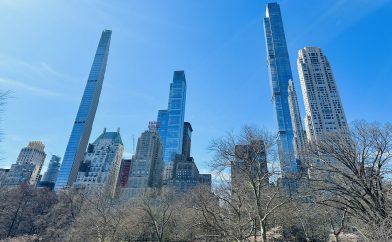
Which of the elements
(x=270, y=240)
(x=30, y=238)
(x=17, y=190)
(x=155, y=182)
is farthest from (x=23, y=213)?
(x=155, y=182)

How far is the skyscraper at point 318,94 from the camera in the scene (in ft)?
497

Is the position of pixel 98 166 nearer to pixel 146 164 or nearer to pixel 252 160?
pixel 146 164

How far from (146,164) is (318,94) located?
4649 inches

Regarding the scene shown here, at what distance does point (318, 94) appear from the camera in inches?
6422

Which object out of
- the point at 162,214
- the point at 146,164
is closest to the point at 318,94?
the point at 146,164

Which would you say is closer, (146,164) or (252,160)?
(252,160)

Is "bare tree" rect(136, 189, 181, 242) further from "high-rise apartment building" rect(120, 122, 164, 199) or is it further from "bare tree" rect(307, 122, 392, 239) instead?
"high-rise apartment building" rect(120, 122, 164, 199)

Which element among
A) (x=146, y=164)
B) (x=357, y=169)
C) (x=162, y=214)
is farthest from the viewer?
(x=146, y=164)

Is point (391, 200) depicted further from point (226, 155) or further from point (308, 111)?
point (308, 111)

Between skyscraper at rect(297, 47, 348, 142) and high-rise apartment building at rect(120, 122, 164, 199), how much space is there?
98018 mm

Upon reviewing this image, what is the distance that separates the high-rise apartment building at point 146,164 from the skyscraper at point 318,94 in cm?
9802

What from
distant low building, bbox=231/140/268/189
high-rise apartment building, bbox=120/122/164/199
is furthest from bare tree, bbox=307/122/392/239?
high-rise apartment building, bbox=120/122/164/199

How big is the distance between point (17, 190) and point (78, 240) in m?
29.3

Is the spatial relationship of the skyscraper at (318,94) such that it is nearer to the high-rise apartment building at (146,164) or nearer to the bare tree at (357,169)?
the high-rise apartment building at (146,164)
